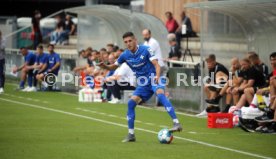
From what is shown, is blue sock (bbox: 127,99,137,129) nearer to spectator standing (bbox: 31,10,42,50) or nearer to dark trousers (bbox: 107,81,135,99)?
dark trousers (bbox: 107,81,135,99)

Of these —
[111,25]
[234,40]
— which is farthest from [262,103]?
[111,25]

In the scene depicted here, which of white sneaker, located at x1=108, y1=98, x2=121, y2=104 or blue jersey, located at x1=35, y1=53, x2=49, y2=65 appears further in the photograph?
blue jersey, located at x1=35, y1=53, x2=49, y2=65

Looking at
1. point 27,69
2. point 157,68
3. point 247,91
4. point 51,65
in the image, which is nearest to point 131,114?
point 157,68

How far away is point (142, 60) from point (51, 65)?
660 inches

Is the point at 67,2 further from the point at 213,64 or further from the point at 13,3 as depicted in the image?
the point at 213,64

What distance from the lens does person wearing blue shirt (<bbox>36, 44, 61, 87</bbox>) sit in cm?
3344

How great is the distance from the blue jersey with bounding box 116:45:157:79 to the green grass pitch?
4.18 feet

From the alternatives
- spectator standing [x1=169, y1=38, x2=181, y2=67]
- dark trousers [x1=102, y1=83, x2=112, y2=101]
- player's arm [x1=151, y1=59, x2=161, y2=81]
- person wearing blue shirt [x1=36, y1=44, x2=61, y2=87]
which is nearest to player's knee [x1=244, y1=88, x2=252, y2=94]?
player's arm [x1=151, y1=59, x2=161, y2=81]

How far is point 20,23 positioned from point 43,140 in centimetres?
3325

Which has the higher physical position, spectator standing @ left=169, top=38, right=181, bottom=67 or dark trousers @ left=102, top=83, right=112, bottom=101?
spectator standing @ left=169, top=38, right=181, bottom=67

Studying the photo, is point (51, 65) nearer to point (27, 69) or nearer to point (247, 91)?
point (27, 69)

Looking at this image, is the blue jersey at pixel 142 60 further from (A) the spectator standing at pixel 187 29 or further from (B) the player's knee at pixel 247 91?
(A) the spectator standing at pixel 187 29

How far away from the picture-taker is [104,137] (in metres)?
17.4

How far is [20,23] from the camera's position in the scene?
49.2 m
